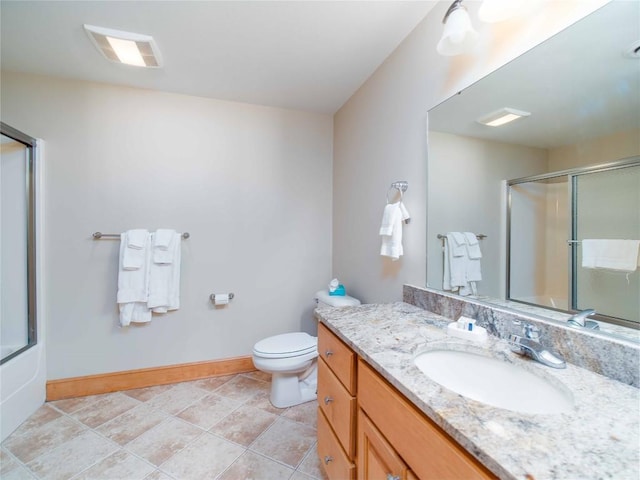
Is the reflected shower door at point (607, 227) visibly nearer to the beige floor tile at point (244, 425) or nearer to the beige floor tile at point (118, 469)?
the beige floor tile at point (244, 425)

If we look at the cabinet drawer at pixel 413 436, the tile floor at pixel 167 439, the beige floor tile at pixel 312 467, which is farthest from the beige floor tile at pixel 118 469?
the cabinet drawer at pixel 413 436

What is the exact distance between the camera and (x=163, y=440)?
1558 mm

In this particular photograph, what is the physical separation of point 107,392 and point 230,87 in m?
2.45

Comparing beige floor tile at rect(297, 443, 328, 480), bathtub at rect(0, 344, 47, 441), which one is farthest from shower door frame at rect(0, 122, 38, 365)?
beige floor tile at rect(297, 443, 328, 480)

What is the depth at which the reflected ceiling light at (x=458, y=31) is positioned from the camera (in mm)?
1001

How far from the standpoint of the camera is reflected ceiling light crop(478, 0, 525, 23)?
90 centimetres

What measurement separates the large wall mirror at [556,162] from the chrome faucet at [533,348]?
126mm

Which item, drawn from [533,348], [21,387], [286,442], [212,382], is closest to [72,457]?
[21,387]

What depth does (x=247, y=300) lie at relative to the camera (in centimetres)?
235

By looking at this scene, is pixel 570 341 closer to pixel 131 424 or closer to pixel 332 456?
pixel 332 456

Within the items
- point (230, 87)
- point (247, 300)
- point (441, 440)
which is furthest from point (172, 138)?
point (441, 440)

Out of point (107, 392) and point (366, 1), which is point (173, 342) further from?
point (366, 1)

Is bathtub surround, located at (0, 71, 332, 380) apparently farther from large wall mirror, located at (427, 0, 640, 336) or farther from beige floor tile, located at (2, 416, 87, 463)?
large wall mirror, located at (427, 0, 640, 336)

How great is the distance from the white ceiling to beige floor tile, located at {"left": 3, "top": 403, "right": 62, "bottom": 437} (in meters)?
2.27
